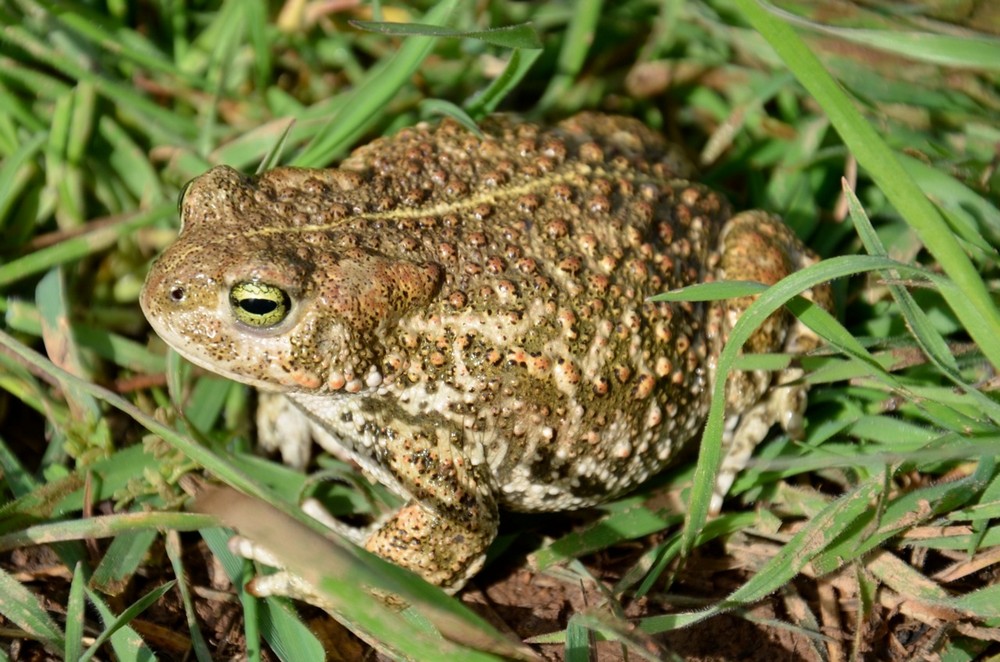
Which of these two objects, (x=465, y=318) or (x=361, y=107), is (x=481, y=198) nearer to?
(x=465, y=318)

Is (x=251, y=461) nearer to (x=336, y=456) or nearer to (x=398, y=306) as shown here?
(x=336, y=456)

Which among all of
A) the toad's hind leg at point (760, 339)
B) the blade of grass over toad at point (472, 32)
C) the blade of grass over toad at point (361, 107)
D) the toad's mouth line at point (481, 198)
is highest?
the blade of grass over toad at point (472, 32)

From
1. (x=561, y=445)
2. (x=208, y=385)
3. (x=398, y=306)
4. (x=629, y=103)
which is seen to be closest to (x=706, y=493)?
(x=561, y=445)

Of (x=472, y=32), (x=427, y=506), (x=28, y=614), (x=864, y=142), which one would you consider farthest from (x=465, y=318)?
(x=28, y=614)

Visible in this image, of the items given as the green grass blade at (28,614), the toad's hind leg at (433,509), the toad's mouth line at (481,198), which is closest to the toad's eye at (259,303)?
the toad's mouth line at (481,198)

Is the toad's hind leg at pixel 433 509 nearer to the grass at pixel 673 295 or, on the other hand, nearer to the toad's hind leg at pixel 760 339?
the grass at pixel 673 295
